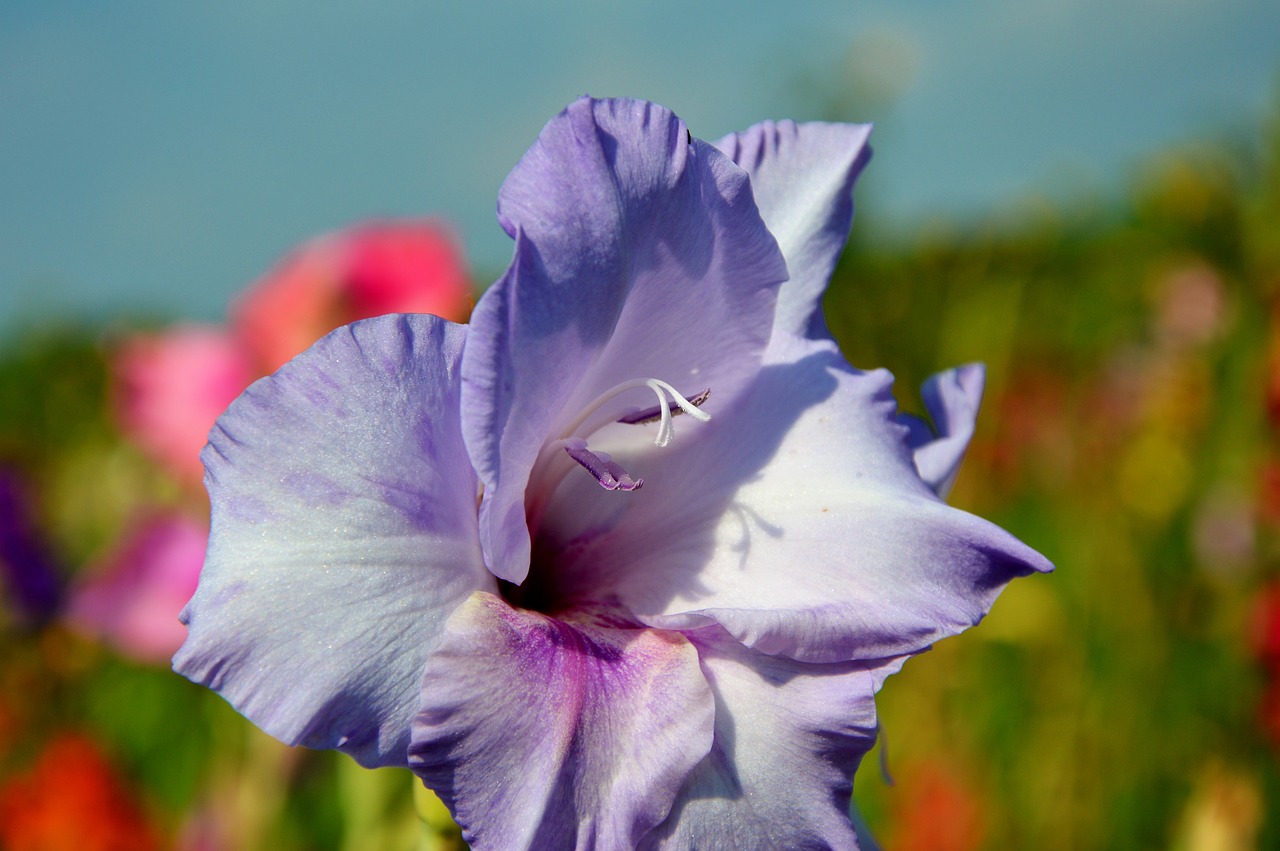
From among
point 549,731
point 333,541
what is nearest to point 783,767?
point 549,731

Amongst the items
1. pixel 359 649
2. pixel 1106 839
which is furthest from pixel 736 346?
pixel 1106 839

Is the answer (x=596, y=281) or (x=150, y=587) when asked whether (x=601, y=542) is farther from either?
(x=150, y=587)

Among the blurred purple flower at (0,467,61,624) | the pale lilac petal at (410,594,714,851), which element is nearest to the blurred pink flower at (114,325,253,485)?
the blurred purple flower at (0,467,61,624)

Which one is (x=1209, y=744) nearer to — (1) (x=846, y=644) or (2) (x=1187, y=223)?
(2) (x=1187, y=223)

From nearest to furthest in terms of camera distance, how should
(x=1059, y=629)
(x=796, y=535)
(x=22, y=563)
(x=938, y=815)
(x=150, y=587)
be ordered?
(x=796, y=535) < (x=150, y=587) < (x=938, y=815) < (x=22, y=563) < (x=1059, y=629)

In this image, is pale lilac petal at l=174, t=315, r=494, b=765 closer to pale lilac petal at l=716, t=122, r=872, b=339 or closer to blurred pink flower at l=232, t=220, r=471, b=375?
pale lilac petal at l=716, t=122, r=872, b=339

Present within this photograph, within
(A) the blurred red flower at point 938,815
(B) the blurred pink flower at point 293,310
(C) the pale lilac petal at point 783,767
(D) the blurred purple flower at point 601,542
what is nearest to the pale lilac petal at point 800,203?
(D) the blurred purple flower at point 601,542
